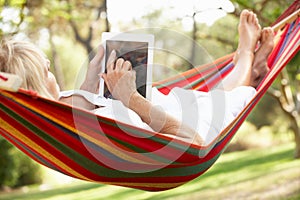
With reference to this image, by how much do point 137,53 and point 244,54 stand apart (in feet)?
3.19

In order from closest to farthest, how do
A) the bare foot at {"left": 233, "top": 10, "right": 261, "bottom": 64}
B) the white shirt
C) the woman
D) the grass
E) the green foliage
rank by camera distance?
1. the woman
2. the white shirt
3. the bare foot at {"left": 233, "top": 10, "right": 261, "bottom": 64}
4. the grass
5. the green foliage

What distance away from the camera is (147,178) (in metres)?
1.96

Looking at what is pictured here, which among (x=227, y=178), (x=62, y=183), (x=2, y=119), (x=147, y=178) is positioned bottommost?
(x=62, y=183)

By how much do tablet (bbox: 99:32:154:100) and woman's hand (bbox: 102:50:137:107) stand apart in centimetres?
6

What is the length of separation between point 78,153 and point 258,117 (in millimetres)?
9968

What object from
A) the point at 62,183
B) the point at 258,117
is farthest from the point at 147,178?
the point at 258,117

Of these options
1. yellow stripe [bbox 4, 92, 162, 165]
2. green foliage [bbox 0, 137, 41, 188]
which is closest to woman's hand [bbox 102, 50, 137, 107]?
yellow stripe [bbox 4, 92, 162, 165]

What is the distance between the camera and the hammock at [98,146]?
173 cm

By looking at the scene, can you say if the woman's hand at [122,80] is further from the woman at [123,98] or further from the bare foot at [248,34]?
the bare foot at [248,34]

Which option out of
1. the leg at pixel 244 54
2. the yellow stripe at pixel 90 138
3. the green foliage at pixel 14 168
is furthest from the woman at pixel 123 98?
the green foliage at pixel 14 168

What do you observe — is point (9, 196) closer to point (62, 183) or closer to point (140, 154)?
point (62, 183)

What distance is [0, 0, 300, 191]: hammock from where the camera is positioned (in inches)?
68.0

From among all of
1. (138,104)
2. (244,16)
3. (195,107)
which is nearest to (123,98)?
(138,104)

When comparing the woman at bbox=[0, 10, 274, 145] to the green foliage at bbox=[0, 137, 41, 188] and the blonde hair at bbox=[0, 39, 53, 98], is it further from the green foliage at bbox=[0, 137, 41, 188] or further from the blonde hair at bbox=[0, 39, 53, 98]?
the green foliage at bbox=[0, 137, 41, 188]
